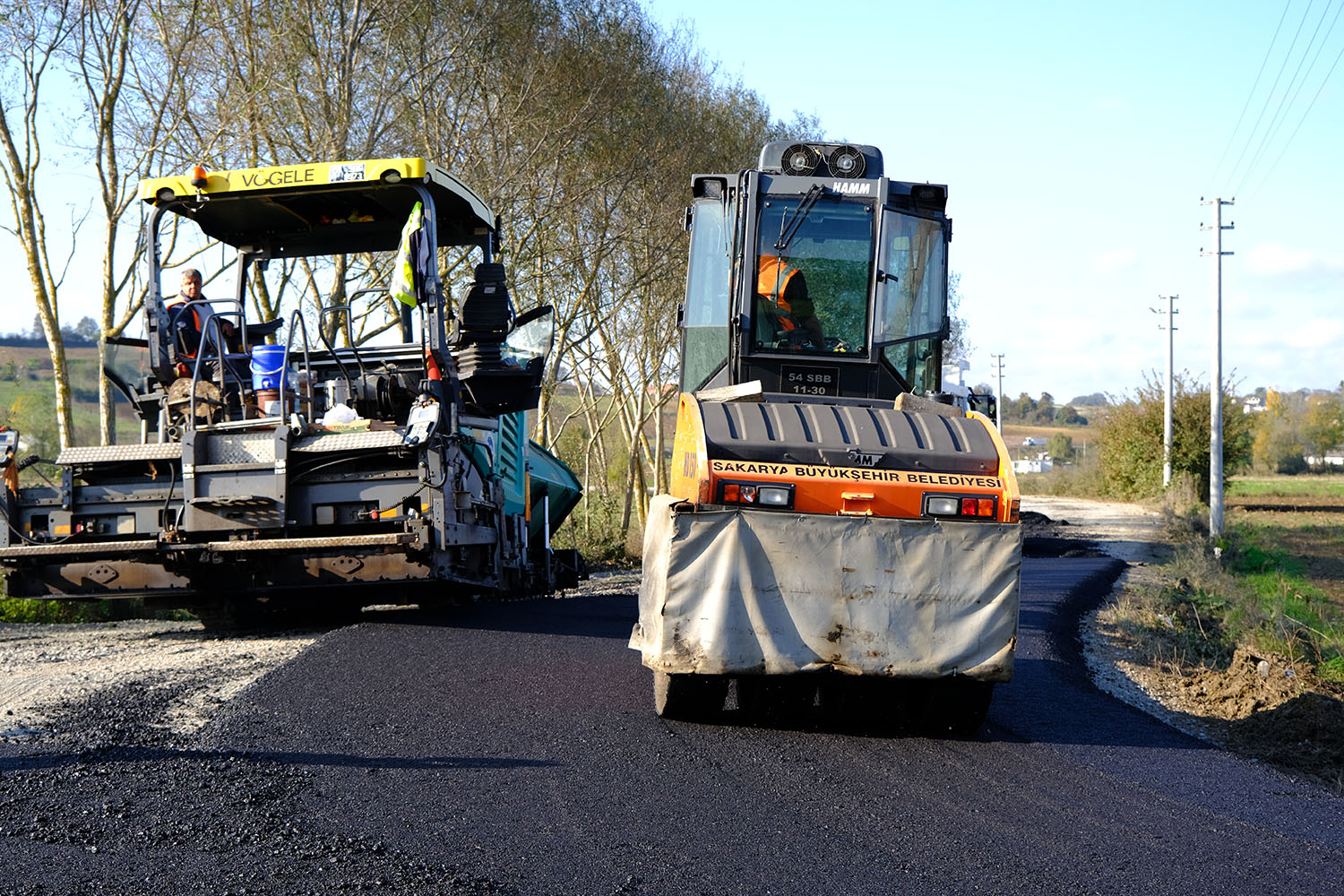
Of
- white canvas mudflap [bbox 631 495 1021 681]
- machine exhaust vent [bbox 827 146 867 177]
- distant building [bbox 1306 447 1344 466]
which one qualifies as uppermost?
distant building [bbox 1306 447 1344 466]

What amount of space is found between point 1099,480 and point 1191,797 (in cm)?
4536

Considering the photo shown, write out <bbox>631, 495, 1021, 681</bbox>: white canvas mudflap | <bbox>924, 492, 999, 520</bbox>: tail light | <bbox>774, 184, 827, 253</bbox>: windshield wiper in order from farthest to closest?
<bbox>774, 184, 827, 253</bbox>: windshield wiper → <bbox>924, 492, 999, 520</bbox>: tail light → <bbox>631, 495, 1021, 681</bbox>: white canvas mudflap

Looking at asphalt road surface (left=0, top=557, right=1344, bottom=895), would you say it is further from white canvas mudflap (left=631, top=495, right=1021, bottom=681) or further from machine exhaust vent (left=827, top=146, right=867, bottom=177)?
machine exhaust vent (left=827, top=146, right=867, bottom=177)

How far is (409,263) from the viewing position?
9.08 m

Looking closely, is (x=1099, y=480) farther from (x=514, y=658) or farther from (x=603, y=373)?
(x=514, y=658)

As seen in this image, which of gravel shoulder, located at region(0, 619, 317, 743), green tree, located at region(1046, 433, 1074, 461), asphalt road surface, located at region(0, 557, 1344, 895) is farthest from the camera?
green tree, located at region(1046, 433, 1074, 461)

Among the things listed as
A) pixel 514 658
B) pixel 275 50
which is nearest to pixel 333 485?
pixel 514 658

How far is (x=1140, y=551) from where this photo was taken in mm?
23656

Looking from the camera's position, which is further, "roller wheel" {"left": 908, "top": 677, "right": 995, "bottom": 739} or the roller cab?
"roller wheel" {"left": 908, "top": 677, "right": 995, "bottom": 739}

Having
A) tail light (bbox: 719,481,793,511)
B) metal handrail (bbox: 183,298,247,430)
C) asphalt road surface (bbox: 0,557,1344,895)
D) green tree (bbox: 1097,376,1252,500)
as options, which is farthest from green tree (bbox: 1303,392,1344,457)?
tail light (bbox: 719,481,793,511)

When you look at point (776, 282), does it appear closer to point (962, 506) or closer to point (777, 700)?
point (962, 506)

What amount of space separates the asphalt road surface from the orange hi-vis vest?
2385mm

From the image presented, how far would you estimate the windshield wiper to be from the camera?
766cm

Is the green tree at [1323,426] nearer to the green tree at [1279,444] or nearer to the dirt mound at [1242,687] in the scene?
the green tree at [1279,444]
